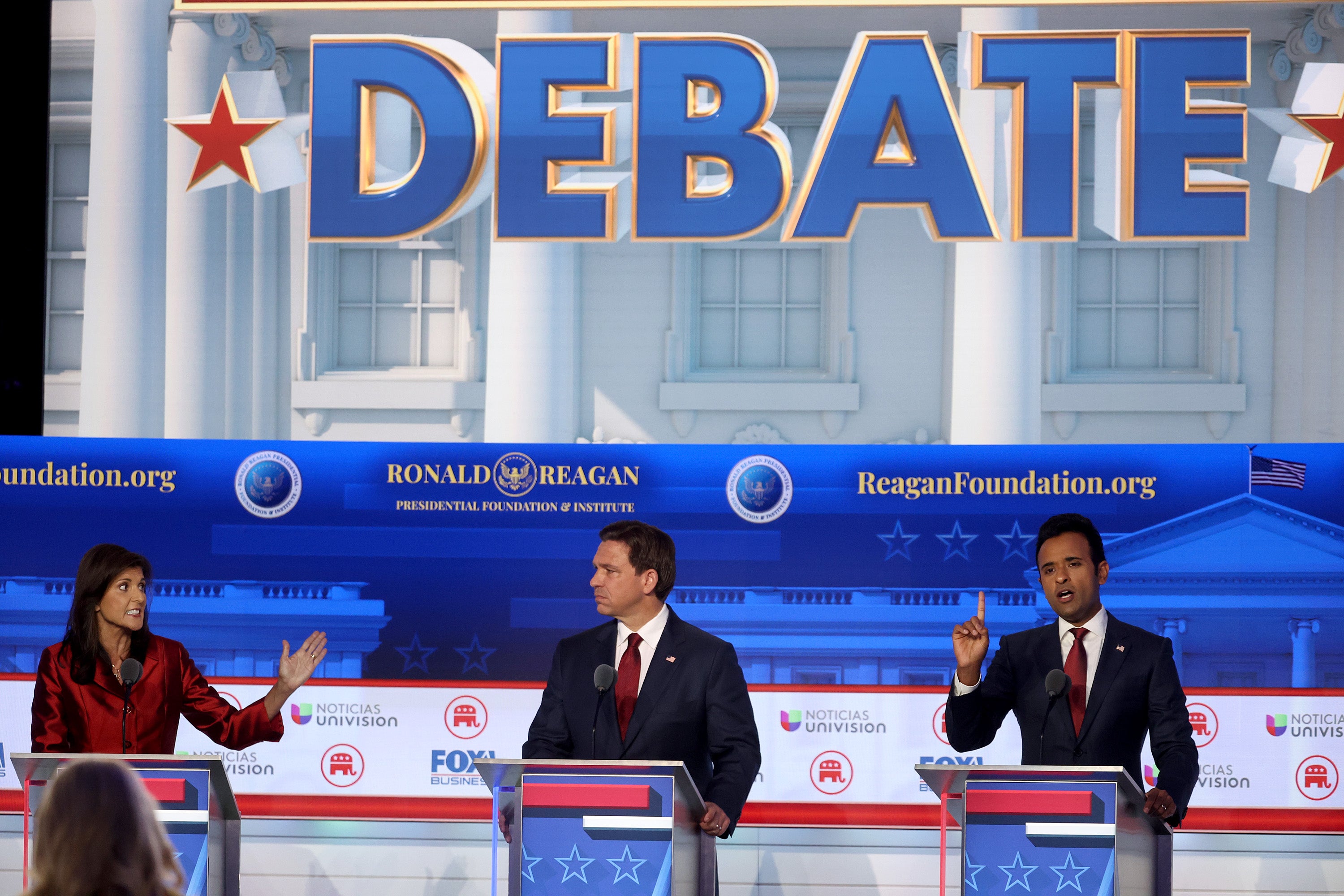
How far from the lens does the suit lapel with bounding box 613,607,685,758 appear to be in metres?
3.86

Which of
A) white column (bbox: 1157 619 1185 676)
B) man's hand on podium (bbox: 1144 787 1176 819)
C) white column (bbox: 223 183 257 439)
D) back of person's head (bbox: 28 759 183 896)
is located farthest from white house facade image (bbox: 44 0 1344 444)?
back of person's head (bbox: 28 759 183 896)

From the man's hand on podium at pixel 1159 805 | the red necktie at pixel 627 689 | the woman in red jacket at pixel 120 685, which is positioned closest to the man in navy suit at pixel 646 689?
the red necktie at pixel 627 689

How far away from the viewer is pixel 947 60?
539 centimetres

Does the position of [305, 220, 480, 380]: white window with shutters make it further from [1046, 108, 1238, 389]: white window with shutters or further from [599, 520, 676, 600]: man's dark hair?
[1046, 108, 1238, 389]: white window with shutters

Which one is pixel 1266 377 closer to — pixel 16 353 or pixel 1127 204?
pixel 1127 204

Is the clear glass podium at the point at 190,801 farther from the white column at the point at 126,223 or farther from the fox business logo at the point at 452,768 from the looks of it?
the white column at the point at 126,223

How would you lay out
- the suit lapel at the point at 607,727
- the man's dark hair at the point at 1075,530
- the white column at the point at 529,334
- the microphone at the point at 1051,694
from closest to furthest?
the microphone at the point at 1051,694
the suit lapel at the point at 607,727
the man's dark hair at the point at 1075,530
the white column at the point at 529,334

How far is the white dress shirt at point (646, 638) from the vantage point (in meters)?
3.97

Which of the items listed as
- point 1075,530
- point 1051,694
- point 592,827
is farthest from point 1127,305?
point 592,827

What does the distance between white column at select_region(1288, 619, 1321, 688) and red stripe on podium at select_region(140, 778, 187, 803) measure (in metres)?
3.98

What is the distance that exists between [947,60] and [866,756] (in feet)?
9.00

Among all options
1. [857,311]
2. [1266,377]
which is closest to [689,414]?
[857,311]

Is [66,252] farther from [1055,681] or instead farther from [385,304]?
[1055,681]

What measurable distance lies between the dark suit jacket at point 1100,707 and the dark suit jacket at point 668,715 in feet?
2.22
